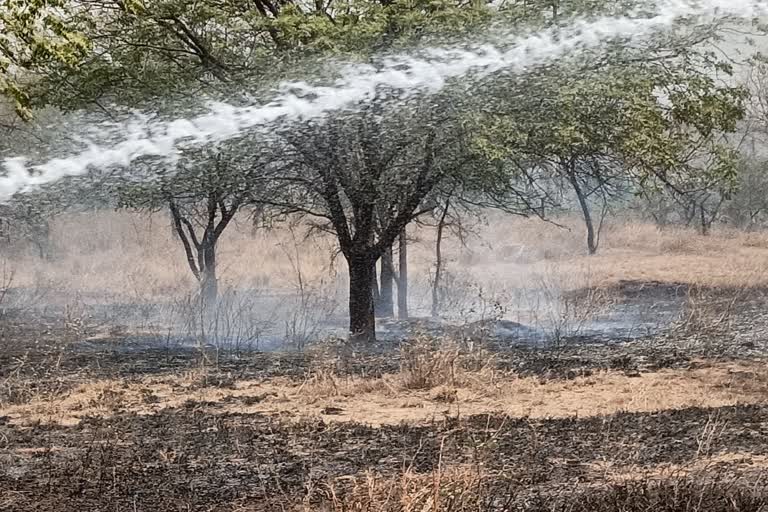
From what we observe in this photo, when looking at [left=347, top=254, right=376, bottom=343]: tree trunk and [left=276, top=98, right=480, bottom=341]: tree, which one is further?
[left=347, top=254, right=376, bottom=343]: tree trunk

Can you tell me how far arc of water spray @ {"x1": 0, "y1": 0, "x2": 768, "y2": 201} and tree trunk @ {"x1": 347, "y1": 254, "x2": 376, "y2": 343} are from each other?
205cm

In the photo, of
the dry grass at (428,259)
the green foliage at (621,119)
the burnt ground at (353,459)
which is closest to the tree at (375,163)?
the green foliage at (621,119)

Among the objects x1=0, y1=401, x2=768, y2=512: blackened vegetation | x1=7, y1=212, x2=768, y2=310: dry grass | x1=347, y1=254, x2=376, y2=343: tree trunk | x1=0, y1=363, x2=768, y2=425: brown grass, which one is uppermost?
x1=7, y1=212, x2=768, y2=310: dry grass

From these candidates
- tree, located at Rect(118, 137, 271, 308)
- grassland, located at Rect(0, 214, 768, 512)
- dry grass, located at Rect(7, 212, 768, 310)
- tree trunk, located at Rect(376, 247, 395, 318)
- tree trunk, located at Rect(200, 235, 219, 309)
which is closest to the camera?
grassland, located at Rect(0, 214, 768, 512)

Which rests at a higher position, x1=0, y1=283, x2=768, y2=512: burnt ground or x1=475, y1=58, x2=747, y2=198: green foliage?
x1=475, y1=58, x2=747, y2=198: green foliage

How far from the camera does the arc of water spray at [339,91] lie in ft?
30.3

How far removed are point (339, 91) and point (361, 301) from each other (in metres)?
2.72

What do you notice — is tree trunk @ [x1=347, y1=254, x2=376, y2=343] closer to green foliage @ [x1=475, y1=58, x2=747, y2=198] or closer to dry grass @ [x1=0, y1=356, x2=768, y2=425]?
green foliage @ [x1=475, y1=58, x2=747, y2=198]

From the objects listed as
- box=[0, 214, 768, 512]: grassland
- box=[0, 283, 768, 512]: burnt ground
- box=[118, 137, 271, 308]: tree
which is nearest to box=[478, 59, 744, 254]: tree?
box=[0, 214, 768, 512]: grassland

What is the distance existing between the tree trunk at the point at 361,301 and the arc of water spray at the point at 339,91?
2.05 m

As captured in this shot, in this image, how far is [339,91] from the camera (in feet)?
30.5

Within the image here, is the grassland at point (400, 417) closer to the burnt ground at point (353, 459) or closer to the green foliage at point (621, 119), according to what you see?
the burnt ground at point (353, 459)

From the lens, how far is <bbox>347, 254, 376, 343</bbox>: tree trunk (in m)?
10.9

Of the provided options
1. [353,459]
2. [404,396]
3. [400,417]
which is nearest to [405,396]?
[404,396]
